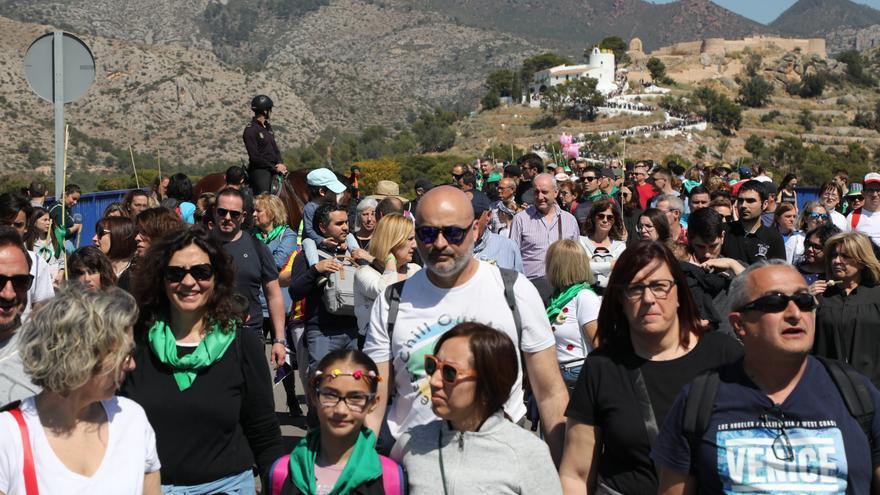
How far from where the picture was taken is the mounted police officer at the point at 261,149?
12.3 m

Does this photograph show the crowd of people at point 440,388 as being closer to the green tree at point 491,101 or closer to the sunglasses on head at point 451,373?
the sunglasses on head at point 451,373

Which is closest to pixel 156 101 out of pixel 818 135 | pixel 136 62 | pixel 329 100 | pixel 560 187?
pixel 136 62

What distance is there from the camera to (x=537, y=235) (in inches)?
346

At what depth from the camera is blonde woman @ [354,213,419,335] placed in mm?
5609

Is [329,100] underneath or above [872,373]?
above

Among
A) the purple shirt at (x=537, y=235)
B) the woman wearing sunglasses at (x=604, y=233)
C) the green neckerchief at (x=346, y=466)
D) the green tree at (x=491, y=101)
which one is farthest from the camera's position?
the green tree at (x=491, y=101)

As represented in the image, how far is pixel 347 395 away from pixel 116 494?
2.54 ft

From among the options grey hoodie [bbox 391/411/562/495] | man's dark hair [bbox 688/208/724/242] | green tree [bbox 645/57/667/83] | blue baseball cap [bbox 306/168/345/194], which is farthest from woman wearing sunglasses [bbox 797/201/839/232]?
green tree [bbox 645/57/667/83]

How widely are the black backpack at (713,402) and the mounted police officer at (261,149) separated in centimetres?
962

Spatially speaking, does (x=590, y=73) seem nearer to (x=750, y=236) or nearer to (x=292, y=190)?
(x=292, y=190)

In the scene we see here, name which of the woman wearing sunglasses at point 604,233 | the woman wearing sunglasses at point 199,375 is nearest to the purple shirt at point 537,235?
the woman wearing sunglasses at point 604,233

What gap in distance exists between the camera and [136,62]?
84250mm

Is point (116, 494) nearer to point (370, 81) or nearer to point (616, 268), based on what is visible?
point (616, 268)

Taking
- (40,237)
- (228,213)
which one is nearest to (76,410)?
(228,213)
